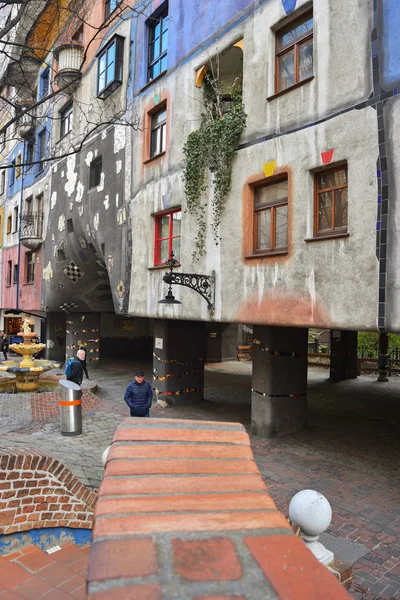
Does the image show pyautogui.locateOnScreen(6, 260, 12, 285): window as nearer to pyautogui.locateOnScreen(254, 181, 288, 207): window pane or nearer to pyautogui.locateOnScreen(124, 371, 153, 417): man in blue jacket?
pyautogui.locateOnScreen(124, 371, 153, 417): man in blue jacket

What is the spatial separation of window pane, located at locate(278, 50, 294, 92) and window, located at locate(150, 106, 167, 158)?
401cm

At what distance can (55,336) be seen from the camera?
889 inches

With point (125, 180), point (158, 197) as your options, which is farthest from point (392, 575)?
point (125, 180)

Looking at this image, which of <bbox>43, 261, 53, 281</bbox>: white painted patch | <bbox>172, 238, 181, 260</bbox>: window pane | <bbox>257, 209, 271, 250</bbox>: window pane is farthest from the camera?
<bbox>43, 261, 53, 281</bbox>: white painted patch

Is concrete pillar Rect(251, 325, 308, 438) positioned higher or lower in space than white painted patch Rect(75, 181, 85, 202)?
lower

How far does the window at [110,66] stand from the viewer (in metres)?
13.8

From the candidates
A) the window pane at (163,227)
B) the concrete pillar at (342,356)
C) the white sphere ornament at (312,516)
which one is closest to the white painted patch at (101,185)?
the window pane at (163,227)

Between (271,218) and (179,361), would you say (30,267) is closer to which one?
(179,361)

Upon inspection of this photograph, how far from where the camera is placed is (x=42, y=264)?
20.1 metres

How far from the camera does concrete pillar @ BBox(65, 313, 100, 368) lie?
66.1ft

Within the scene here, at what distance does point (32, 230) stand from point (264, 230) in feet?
49.7

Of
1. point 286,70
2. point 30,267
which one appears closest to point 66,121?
point 30,267

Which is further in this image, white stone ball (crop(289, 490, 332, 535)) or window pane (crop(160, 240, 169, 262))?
window pane (crop(160, 240, 169, 262))

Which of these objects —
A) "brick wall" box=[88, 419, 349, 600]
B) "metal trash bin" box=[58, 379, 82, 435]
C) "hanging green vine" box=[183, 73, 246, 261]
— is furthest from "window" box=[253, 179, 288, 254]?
"brick wall" box=[88, 419, 349, 600]
